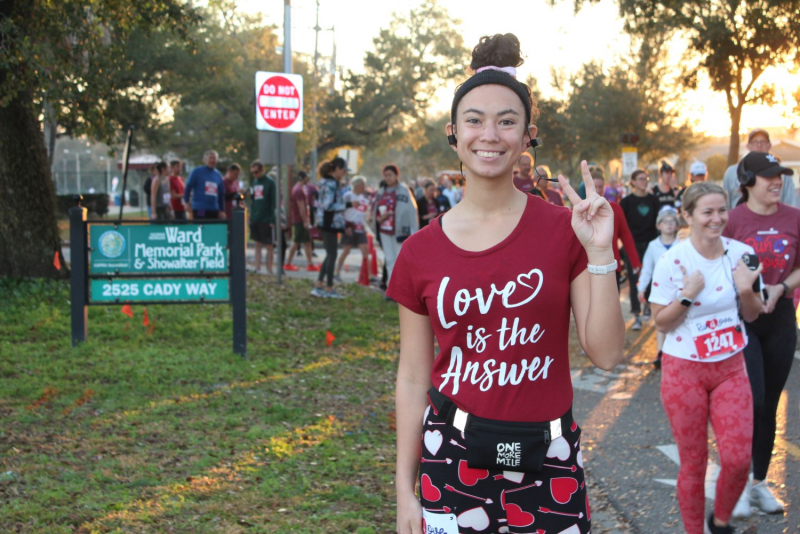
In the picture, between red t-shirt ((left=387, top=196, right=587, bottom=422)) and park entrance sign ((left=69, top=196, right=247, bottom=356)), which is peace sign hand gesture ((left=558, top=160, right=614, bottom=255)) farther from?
park entrance sign ((left=69, top=196, right=247, bottom=356))

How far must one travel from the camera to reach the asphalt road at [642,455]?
494cm

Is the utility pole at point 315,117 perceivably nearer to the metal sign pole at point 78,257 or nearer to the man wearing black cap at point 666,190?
the man wearing black cap at point 666,190

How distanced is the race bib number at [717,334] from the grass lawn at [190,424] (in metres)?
1.89

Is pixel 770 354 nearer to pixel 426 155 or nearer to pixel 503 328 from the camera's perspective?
pixel 503 328

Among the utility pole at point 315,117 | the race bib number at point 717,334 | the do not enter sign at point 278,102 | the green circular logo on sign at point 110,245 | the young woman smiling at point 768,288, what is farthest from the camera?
the utility pole at point 315,117

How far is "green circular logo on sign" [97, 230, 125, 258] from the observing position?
348 inches

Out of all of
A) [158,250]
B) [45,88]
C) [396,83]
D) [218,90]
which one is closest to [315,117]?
[218,90]

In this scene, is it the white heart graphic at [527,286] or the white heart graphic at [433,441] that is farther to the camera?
the white heart graphic at [433,441]

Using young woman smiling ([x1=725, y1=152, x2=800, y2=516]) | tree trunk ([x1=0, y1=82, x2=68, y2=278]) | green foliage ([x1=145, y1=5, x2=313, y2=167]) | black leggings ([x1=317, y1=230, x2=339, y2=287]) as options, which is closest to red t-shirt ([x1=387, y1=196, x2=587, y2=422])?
young woman smiling ([x1=725, y1=152, x2=800, y2=516])

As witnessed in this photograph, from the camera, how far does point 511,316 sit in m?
2.37

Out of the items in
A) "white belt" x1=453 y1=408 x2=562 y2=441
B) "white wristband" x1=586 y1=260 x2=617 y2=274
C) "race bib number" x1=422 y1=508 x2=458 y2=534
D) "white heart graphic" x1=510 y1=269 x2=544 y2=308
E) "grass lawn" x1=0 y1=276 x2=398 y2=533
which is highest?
"white wristband" x1=586 y1=260 x2=617 y2=274

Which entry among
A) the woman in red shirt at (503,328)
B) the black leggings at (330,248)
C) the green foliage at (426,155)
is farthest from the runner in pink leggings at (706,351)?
the green foliage at (426,155)

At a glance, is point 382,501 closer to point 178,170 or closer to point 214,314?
point 214,314

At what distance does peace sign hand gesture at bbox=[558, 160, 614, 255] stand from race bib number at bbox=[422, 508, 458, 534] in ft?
2.69
